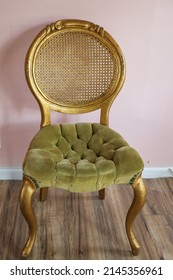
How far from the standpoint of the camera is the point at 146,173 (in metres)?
1.93

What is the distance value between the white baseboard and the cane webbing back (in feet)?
2.01

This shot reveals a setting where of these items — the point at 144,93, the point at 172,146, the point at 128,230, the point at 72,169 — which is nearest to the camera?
the point at 72,169

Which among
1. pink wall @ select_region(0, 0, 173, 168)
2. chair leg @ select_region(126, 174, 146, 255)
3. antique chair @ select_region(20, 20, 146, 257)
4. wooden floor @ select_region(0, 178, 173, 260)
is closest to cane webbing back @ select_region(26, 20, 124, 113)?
antique chair @ select_region(20, 20, 146, 257)

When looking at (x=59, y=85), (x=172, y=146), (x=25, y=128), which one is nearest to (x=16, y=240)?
(x=25, y=128)

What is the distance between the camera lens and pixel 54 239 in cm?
145

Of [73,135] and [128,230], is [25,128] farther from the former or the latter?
[128,230]

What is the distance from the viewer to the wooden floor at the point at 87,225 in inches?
54.6

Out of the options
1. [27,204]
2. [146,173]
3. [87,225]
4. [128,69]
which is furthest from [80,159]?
[146,173]

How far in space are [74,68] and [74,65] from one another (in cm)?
1

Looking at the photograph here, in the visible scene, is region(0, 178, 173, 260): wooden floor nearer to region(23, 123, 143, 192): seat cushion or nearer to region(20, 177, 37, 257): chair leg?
region(20, 177, 37, 257): chair leg

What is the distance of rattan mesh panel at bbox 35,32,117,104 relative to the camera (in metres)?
1.43

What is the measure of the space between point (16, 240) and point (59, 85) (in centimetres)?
75

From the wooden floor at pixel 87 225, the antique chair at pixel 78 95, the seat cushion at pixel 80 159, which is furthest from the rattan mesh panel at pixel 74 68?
the wooden floor at pixel 87 225

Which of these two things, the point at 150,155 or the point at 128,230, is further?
the point at 150,155
